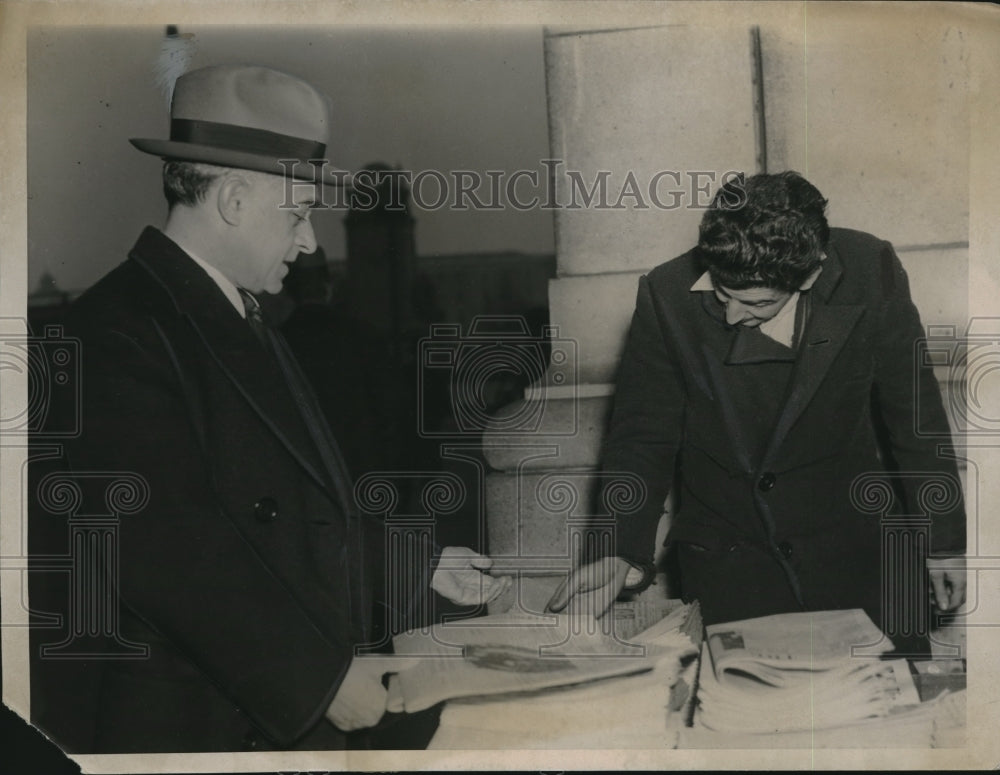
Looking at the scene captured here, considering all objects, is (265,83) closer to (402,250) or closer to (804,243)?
(402,250)

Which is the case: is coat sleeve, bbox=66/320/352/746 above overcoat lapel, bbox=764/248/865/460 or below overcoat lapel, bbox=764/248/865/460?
below

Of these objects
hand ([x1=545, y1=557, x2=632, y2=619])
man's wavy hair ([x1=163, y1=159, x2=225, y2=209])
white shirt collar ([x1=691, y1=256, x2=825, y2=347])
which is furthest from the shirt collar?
man's wavy hair ([x1=163, y1=159, x2=225, y2=209])

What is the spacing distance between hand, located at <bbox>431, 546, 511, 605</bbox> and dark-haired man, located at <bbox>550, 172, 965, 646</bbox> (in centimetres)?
16

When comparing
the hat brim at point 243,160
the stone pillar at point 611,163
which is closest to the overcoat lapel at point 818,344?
the stone pillar at point 611,163

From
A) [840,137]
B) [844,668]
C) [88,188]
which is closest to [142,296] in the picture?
[88,188]

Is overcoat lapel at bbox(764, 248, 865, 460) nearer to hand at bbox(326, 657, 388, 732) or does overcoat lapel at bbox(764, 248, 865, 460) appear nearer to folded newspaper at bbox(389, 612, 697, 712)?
folded newspaper at bbox(389, 612, 697, 712)

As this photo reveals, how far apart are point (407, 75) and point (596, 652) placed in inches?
60.4

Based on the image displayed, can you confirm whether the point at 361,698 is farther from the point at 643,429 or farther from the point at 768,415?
the point at 768,415

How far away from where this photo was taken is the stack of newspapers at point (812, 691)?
2789 millimetres

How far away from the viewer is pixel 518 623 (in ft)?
9.39

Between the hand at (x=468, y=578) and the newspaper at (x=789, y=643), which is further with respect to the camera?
the hand at (x=468, y=578)

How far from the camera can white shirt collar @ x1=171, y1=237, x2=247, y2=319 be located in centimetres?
270

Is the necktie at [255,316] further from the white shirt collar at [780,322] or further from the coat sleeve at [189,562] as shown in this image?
the white shirt collar at [780,322]

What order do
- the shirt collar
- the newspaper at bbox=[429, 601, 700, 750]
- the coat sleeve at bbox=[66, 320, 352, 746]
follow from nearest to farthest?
the coat sleeve at bbox=[66, 320, 352, 746]
the shirt collar
the newspaper at bbox=[429, 601, 700, 750]
